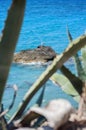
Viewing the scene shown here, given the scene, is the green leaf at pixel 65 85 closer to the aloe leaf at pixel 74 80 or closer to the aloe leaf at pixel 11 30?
the aloe leaf at pixel 74 80

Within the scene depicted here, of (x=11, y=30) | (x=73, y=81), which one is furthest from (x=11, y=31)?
(x=73, y=81)

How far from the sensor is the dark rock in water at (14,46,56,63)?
9.69 meters

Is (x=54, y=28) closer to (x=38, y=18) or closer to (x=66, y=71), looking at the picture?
(x=38, y=18)

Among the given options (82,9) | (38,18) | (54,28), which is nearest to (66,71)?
(54,28)

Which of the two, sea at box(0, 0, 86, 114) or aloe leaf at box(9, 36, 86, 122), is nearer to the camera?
aloe leaf at box(9, 36, 86, 122)

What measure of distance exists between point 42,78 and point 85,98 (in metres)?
0.13

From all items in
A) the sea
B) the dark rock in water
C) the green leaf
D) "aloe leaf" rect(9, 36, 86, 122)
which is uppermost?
"aloe leaf" rect(9, 36, 86, 122)

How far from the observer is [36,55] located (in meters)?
9.84

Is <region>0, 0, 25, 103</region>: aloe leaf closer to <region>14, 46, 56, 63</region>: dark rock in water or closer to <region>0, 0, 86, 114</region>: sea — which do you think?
<region>0, 0, 86, 114</region>: sea

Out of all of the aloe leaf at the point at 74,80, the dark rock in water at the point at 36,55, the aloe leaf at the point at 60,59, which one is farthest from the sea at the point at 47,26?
the aloe leaf at the point at 60,59

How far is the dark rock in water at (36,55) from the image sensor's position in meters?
9.69

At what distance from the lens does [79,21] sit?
21.1 metres

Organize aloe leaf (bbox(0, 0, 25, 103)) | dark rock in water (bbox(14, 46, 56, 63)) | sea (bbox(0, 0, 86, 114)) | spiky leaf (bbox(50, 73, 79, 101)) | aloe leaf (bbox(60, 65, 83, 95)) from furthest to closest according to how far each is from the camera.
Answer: dark rock in water (bbox(14, 46, 56, 63)) → sea (bbox(0, 0, 86, 114)) → spiky leaf (bbox(50, 73, 79, 101)) → aloe leaf (bbox(60, 65, 83, 95)) → aloe leaf (bbox(0, 0, 25, 103))

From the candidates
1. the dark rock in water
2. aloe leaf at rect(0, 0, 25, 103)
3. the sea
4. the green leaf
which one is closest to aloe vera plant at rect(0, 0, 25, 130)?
aloe leaf at rect(0, 0, 25, 103)
